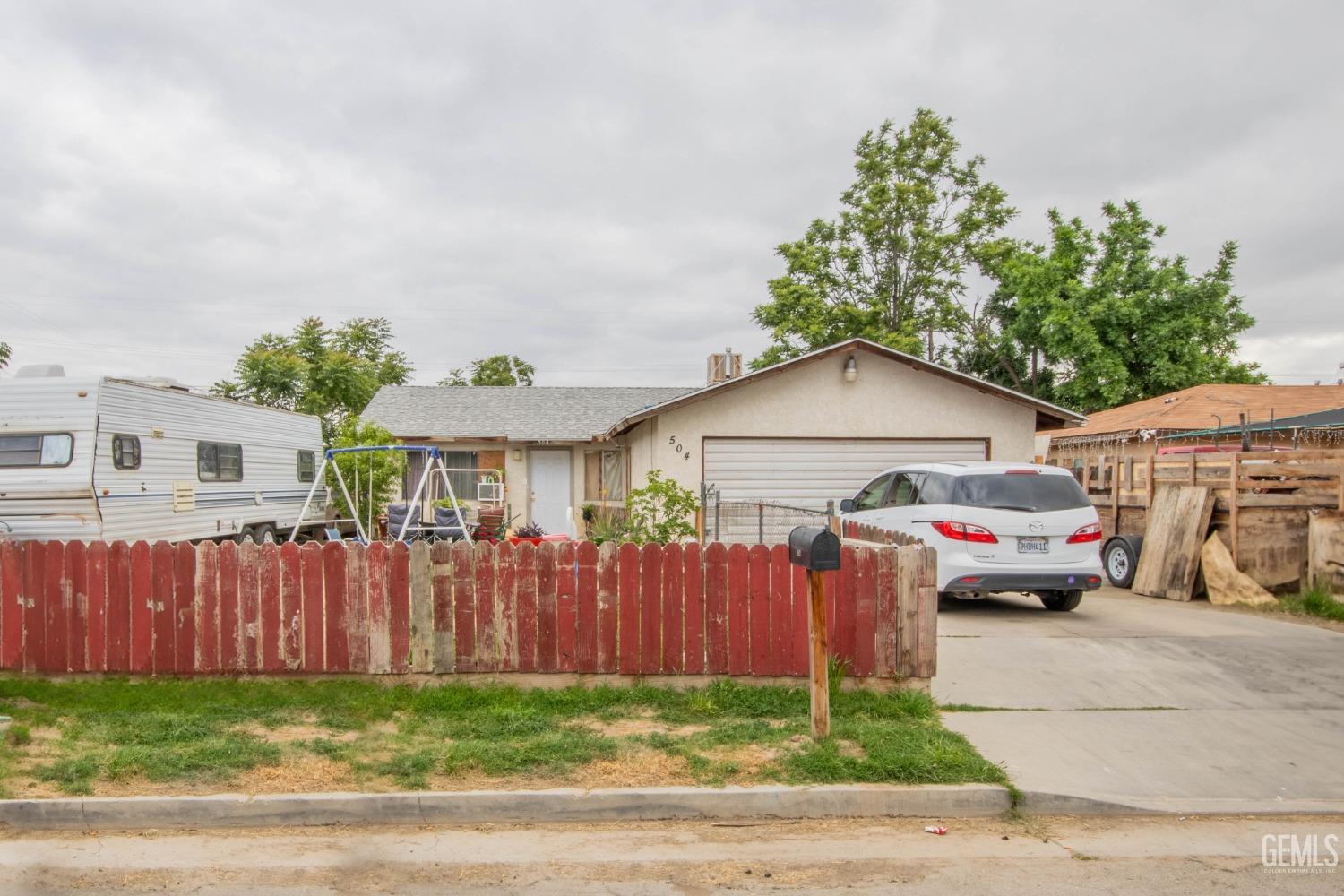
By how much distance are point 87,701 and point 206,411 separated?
10228 mm

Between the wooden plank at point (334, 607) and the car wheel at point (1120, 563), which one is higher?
the wooden plank at point (334, 607)

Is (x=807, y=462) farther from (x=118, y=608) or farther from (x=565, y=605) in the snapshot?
(x=118, y=608)

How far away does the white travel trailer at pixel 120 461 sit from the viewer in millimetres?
12391

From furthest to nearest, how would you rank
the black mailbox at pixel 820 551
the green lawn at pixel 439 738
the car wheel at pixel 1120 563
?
the car wheel at pixel 1120 563, the black mailbox at pixel 820 551, the green lawn at pixel 439 738

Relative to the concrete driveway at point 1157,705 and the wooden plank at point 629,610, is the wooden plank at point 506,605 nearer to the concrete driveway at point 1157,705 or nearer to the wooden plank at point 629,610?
the wooden plank at point 629,610

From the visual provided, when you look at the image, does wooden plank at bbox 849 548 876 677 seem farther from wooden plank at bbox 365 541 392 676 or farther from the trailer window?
the trailer window

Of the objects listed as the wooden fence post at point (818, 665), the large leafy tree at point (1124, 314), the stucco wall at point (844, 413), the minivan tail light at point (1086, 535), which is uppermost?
the large leafy tree at point (1124, 314)

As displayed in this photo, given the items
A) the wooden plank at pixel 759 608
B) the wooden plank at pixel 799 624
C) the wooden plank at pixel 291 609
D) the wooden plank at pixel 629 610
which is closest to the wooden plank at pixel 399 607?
the wooden plank at pixel 291 609

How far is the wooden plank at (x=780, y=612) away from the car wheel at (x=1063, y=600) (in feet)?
18.6

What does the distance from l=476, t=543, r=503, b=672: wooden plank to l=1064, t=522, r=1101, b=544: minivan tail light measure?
6.26 meters

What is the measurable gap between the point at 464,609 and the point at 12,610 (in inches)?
135

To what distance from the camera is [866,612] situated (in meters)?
6.96

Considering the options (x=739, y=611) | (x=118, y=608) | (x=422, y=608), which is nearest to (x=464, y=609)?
(x=422, y=608)
